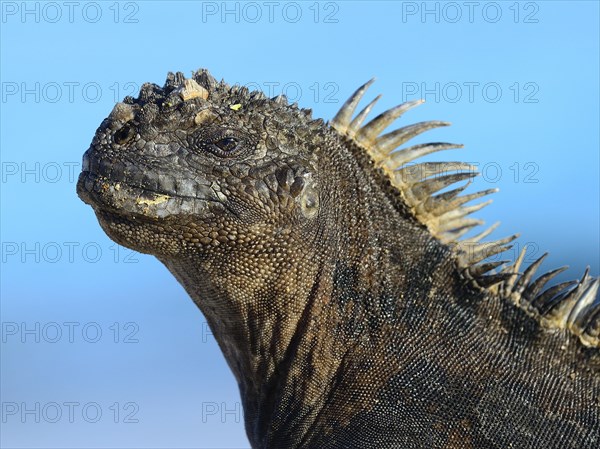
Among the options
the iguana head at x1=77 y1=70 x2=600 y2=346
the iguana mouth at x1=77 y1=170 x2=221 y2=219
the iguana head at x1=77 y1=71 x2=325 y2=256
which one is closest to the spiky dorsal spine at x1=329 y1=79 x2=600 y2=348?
the iguana head at x1=77 y1=70 x2=600 y2=346

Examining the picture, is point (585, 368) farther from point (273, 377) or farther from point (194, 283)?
point (194, 283)

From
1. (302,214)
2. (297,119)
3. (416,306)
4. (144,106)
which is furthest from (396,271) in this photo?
(144,106)

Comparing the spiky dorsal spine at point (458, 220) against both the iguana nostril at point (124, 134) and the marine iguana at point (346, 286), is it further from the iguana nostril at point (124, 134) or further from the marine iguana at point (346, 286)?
the iguana nostril at point (124, 134)

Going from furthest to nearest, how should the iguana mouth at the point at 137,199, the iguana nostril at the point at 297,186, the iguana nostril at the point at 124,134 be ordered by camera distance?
the iguana nostril at the point at 297,186, the iguana nostril at the point at 124,134, the iguana mouth at the point at 137,199

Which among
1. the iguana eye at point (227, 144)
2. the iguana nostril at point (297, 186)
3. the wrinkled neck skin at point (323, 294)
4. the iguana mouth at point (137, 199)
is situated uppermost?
the iguana eye at point (227, 144)

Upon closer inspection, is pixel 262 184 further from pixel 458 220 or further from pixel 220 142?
pixel 458 220

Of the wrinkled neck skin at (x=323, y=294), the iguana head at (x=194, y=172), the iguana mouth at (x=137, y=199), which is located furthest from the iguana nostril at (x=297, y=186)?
the iguana mouth at (x=137, y=199)

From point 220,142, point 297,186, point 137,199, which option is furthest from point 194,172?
point 297,186
